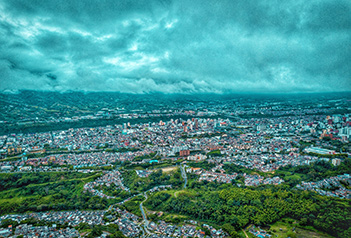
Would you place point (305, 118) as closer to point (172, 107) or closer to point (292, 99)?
point (292, 99)

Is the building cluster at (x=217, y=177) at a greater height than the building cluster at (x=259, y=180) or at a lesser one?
lesser

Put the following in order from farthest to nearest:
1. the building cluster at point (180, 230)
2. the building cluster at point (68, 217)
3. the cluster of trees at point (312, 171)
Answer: the cluster of trees at point (312, 171), the building cluster at point (68, 217), the building cluster at point (180, 230)

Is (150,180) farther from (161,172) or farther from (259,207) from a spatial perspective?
(259,207)

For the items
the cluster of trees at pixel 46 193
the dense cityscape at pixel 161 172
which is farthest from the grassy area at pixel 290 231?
the cluster of trees at pixel 46 193

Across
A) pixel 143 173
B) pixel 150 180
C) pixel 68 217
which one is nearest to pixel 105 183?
pixel 143 173

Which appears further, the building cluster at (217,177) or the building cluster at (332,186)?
the building cluster at (217,177)

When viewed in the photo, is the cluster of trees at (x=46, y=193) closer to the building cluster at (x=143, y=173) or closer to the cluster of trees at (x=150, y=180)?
the cluster of trees at (x=150, y=180)
